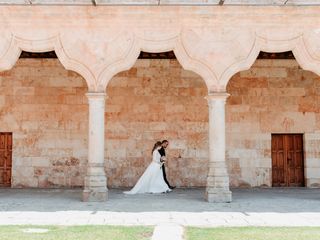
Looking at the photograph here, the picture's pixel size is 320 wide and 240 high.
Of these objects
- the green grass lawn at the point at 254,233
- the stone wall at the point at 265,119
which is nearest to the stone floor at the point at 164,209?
the green grass lawn at the point at 254,233

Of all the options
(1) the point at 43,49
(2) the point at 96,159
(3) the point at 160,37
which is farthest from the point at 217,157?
(1) the point at 43,49

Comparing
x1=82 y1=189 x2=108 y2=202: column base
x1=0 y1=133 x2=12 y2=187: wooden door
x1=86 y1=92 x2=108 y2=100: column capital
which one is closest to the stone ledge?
x1=86 y1=92 x2=108 y2=100: column capital

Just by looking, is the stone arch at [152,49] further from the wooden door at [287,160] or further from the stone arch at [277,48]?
the wooden door at [287,160]

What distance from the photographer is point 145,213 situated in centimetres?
744

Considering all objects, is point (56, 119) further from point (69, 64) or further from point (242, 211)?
point (242, 211)

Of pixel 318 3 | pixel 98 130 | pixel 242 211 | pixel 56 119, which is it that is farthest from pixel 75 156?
pixel 318 3

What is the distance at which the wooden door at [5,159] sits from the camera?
12164mm

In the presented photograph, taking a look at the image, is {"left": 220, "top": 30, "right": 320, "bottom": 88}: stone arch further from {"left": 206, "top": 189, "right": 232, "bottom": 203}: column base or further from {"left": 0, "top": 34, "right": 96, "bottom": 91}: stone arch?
{"left": 0, "top": 34, "right": 96, "bottom": 91}: stone arch

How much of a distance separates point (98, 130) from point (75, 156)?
10.8 feet

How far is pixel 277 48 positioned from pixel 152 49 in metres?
2.79

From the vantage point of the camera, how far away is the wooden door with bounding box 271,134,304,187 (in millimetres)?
12281

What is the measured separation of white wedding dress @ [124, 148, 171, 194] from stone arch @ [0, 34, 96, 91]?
291 cm

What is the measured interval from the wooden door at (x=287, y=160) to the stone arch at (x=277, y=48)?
140 inches

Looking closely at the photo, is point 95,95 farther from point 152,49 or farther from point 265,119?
point 265,119
